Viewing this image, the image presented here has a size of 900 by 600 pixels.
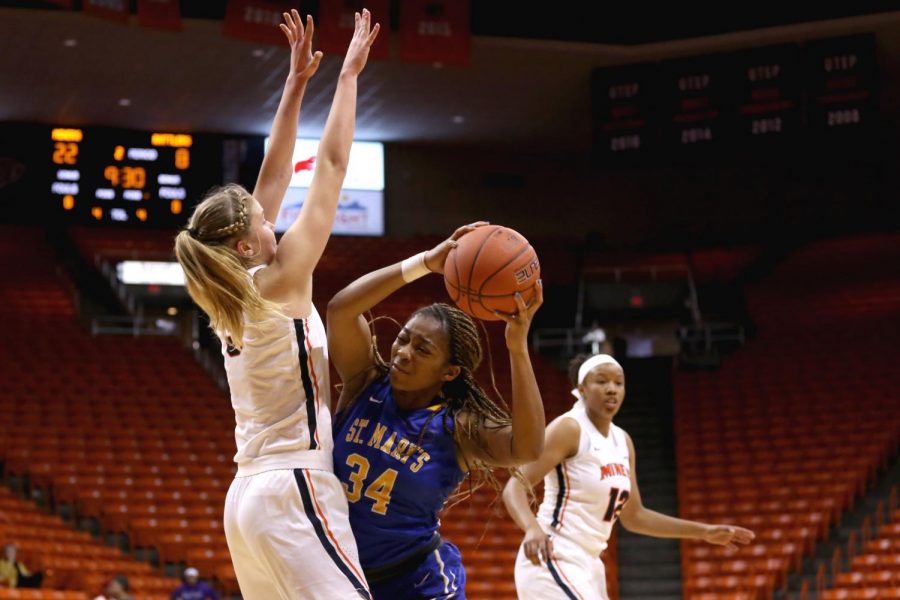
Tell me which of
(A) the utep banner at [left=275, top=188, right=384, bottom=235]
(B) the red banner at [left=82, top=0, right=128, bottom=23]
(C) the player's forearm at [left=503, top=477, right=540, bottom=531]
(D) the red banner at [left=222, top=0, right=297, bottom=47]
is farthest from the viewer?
(A) the utep banner at [left=275, top=188, right=384, bottom=235]

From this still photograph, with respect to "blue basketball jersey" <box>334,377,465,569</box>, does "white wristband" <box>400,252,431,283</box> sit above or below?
above

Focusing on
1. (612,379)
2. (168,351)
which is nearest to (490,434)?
(612,379)

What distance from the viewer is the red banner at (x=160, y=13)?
43.0 feet

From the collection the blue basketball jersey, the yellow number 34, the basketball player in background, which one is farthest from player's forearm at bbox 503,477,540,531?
the yellow number 34

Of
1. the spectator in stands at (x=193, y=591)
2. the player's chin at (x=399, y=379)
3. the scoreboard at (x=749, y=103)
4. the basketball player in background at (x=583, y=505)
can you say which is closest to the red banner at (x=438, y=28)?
the scoreboard at (x=749, y=103)

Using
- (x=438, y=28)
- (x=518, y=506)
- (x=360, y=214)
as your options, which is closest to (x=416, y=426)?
(x=518, y=506)

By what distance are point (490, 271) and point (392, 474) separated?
0.64 m

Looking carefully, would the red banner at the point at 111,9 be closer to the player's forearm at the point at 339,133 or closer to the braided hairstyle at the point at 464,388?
the player's forearm at the point at 339,133

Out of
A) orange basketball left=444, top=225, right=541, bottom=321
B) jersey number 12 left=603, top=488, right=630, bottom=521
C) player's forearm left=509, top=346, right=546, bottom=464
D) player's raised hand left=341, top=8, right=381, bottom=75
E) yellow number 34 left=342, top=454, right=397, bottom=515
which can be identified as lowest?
jersey number 12 left=603, top=488, right=630, bottom=521

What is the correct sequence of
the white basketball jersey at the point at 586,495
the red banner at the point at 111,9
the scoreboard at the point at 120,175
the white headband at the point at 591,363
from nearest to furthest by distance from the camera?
the white basketball jersey at the point at 586,495
the white headband at the point at 591,363
the red banner at the point at 111,9
the scoreboard at the point at 120,175

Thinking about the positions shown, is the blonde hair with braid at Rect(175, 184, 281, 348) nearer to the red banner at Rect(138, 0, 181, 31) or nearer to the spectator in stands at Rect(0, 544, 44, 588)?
the spectator in stands at Rect(0, 544, 44, 588)

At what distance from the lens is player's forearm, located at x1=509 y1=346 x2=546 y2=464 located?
130 inches

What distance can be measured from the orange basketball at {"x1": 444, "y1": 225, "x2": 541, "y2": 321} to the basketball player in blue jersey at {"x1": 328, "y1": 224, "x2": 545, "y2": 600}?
4 centimetres

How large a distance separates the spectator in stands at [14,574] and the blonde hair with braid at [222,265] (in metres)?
7.59
